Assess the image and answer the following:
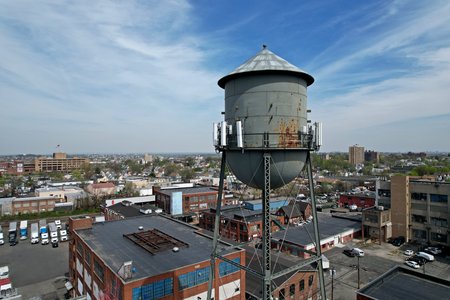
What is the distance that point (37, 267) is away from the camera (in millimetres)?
31672

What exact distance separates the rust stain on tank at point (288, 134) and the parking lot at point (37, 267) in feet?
86.3

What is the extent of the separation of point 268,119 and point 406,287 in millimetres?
14870

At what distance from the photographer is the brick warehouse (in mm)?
16844

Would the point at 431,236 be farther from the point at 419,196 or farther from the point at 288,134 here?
the point at 288,134

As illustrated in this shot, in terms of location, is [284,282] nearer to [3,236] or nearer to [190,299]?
[190,299]

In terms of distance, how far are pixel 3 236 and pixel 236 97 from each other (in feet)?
166

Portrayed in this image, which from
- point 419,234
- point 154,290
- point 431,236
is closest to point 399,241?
point 419,234

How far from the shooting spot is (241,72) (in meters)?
10.0

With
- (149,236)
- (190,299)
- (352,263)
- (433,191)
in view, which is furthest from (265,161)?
(433,191)

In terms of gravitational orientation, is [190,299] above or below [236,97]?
below

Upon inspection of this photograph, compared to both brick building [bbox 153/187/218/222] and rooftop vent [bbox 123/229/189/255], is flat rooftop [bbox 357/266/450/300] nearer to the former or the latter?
rooftop vent [bbox 123/229/189/255]

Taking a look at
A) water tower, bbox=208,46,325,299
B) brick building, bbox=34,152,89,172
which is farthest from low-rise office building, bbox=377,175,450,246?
brick building, bbox=34,152,89,172

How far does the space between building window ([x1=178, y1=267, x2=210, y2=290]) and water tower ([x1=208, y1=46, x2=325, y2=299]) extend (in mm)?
10426

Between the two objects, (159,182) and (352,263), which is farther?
(159,182)
